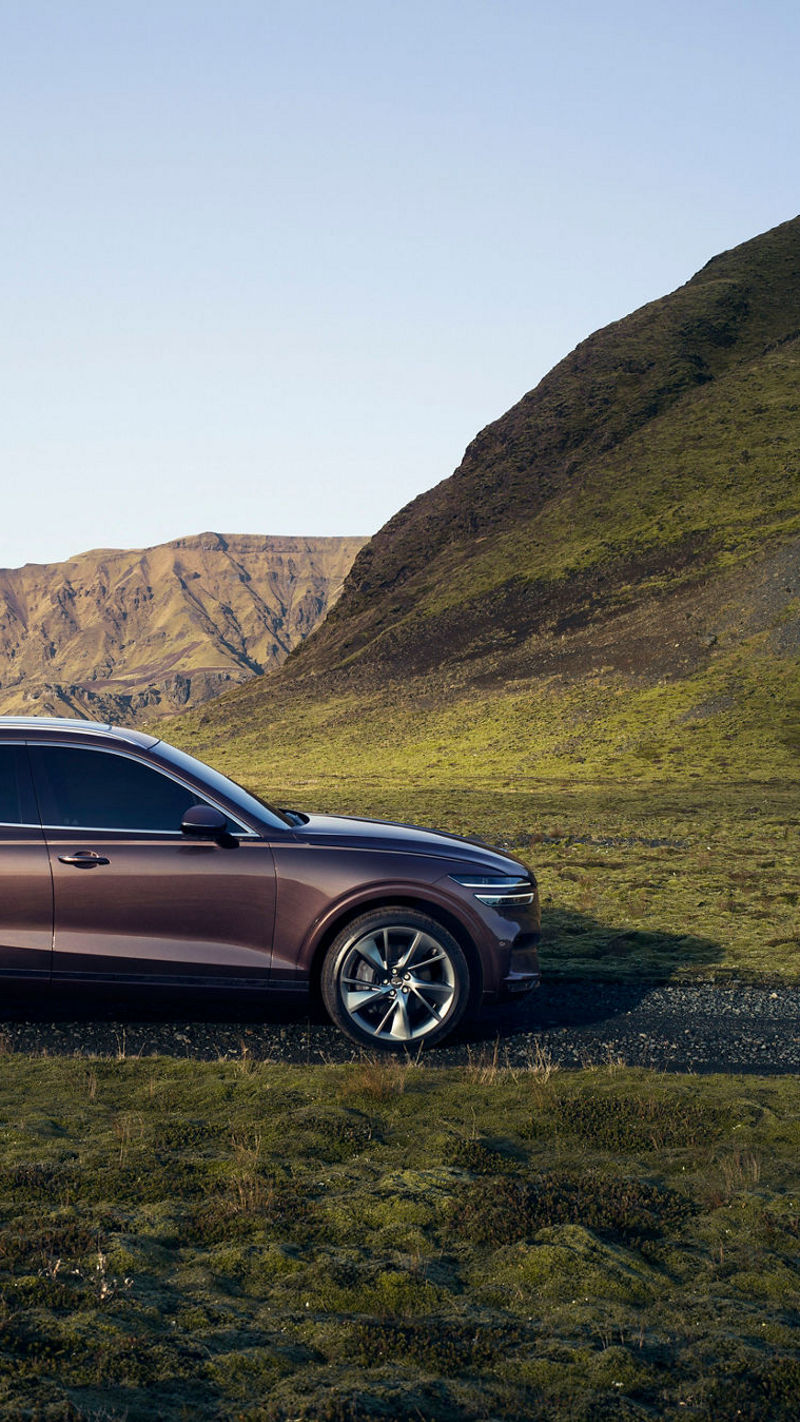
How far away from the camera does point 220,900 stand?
6938mm

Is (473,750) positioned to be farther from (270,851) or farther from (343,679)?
(270,851)

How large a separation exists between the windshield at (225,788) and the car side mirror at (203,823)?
267 millimetres

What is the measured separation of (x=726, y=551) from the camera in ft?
295

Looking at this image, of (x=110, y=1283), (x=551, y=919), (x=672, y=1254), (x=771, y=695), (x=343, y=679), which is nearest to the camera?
(x=110, y=1283)

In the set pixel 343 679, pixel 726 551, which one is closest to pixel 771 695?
pixel 726 551

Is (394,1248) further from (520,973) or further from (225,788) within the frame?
(225,788)

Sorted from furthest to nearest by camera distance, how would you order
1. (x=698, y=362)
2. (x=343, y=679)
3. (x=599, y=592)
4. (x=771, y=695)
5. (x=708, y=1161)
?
(x=698, y=362)
(x=343, y=679)
(x=599, y=592)
(x=771, y=695)
(x=708, y=1161)

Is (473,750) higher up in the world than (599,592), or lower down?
lower down

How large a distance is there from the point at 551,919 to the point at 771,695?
58658mm

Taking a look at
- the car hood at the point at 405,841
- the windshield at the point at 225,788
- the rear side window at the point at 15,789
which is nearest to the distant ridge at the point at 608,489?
the car hood at the point at 405,841

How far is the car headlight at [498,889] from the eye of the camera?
7180 millimetres

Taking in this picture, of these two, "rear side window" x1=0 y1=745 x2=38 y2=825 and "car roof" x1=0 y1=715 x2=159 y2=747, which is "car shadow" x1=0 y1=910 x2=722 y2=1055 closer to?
"rear side window" x1=0 y1=745 x2=38 y2=825

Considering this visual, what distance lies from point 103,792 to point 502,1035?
293 cm

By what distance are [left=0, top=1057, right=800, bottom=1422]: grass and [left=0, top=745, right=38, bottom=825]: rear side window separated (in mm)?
1530
